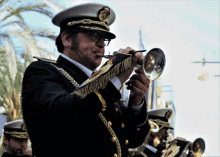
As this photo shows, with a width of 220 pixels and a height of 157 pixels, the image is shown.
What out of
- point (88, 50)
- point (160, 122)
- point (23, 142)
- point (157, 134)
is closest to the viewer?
point (88, 50)

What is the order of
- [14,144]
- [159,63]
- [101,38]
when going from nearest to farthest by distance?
1. [159,63]
2. [101,38]
3. [14,144]

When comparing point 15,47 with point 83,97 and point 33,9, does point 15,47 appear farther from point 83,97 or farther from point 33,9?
point 83,97

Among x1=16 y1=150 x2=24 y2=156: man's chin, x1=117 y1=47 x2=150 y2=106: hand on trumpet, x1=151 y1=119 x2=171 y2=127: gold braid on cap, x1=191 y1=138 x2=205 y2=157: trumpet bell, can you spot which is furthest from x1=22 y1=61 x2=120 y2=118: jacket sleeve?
x1=151 y1=119 x2=171 y2=127: gold braid on cap

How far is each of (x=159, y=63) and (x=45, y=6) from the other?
7603 mm

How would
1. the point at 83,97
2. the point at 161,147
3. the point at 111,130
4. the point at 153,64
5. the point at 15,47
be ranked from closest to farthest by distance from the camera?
the point at 83,97
the point at 153,64
the point at 111,130
the point at 161,147
the point at 15,47

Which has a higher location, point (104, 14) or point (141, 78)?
point (104, 14)


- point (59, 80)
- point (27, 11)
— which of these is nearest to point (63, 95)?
point (59, 80)

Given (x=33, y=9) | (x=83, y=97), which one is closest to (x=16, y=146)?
(x=83, y=97)

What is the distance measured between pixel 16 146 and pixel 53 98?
3224 mm

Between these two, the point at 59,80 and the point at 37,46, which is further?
the point at 37,46

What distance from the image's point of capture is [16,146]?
15.8 ft

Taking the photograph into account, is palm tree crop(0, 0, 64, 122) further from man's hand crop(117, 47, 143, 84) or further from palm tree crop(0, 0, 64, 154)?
man's hand crop(117, 47, 143, 84)

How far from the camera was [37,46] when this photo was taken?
905 cm

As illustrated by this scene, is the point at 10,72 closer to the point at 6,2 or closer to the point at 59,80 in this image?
the point at 6,2
